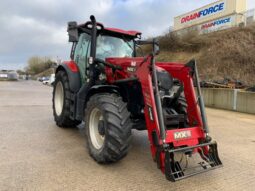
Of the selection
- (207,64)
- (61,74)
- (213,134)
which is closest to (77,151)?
(61,74)

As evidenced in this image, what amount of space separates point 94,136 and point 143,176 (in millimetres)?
1177

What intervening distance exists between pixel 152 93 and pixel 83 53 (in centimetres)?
265

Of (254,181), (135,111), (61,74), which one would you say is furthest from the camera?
(61,74)

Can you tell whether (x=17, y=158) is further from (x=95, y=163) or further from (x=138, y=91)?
(x=138, y=91)

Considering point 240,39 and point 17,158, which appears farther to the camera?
point 240,39

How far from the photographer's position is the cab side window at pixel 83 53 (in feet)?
18.3

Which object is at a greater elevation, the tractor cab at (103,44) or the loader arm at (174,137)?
the tractor cab at (103,44)

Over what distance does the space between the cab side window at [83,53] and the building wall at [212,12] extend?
19707 millimetres

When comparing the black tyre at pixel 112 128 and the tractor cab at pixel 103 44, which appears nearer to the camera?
the black tyre at pixel 112 128

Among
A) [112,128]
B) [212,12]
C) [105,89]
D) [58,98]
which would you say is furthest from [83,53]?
[212,12]

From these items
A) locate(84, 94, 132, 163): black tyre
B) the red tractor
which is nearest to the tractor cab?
the red tractor

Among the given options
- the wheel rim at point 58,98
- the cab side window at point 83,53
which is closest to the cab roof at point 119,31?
the cab side window at point 83,53

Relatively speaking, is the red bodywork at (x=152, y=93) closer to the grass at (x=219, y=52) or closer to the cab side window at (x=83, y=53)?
the cab side window at (x=83, y=53)

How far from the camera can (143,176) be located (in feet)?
12.5
